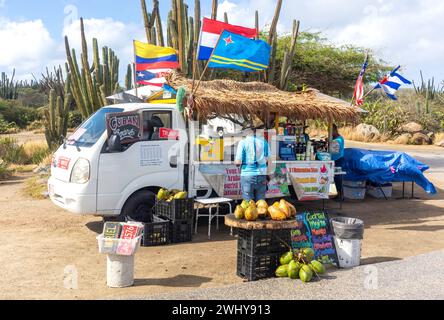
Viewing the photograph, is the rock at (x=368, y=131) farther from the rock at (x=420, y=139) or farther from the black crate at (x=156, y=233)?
the black crate at (x=156, y=233)

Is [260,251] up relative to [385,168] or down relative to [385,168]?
down

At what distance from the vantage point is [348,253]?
6309 millimetres

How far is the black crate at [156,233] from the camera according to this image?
729cm

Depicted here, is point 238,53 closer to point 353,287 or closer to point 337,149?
point 337,149

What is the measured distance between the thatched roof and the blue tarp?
1760 millimetres

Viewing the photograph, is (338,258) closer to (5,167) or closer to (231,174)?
(231,174)

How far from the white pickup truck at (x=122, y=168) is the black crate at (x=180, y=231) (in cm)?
66

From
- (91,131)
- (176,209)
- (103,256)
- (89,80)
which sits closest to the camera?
(103,256)

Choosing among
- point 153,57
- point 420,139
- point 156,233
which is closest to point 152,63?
point 153,57

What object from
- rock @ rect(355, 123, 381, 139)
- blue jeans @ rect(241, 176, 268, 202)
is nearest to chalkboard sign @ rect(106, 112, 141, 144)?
blue jeans @ rect(241, 176, 268, 202)

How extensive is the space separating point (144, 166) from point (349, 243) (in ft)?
11.2

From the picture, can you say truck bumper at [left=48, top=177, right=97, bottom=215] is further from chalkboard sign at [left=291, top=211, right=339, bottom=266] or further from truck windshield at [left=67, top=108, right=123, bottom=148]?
chalkboard sign at [left=291, top=211, right=339, bottom=266]
